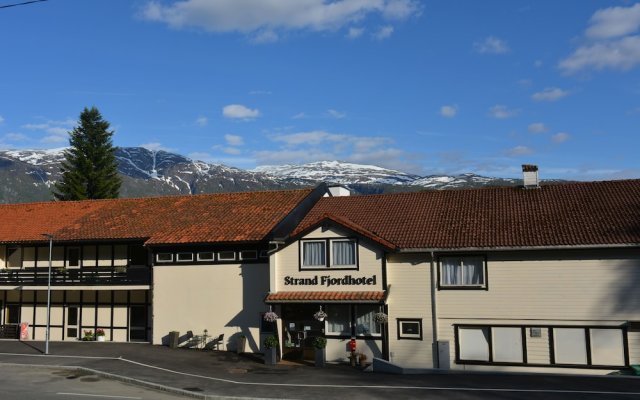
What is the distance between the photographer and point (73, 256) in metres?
33.2

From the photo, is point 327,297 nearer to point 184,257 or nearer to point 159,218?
point 184,257

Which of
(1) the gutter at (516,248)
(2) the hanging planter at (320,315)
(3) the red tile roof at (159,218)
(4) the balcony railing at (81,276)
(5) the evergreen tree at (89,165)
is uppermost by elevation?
(5) the evergreen tree at (89,165)

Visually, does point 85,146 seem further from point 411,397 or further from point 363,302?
point 411,397

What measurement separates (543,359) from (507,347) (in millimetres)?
1409

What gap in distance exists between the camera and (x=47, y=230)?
110ft

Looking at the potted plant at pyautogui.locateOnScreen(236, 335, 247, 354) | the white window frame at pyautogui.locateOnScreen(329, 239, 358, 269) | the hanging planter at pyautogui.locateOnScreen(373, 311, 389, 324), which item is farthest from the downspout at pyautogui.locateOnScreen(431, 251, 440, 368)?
the potted plant at pyautogui.locateOnScreen(236, 335, 247, 354)

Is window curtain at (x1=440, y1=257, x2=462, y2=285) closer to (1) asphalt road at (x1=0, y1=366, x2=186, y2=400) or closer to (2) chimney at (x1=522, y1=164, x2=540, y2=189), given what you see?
(2) chimney at (x1=522, y1=164, x2=540, y2=189)

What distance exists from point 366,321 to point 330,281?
7.64 feet

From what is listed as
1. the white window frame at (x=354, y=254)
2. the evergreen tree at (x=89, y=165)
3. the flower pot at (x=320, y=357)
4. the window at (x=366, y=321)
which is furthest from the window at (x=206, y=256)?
the evergreen tree at (x=89, y=165)

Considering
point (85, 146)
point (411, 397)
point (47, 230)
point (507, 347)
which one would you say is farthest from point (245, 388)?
point (85, 146)

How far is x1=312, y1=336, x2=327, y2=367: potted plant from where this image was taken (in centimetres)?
2508

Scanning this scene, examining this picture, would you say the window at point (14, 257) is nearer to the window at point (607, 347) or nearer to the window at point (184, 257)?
the window at point (184, 257)

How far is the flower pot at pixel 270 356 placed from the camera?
25625 mm

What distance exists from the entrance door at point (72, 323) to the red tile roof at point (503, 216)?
1396 cm
